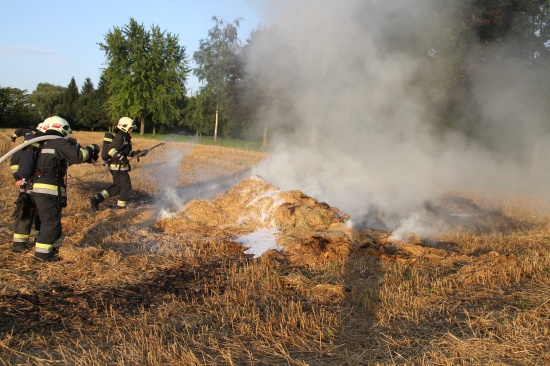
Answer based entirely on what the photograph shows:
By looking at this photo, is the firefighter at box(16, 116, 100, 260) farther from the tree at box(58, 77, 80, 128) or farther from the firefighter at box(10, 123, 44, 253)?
the tree at box(58, 77, 80, 128)

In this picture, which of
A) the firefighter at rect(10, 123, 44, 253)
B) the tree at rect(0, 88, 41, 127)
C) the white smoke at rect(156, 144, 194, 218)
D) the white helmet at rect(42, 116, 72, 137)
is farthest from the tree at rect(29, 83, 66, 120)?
the firefighter at rect(10, 123, 44, 253)

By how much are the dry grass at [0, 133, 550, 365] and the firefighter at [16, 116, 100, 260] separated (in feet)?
0.92

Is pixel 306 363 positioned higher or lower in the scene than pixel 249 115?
lower

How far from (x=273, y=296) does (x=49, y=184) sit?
365 centimetres

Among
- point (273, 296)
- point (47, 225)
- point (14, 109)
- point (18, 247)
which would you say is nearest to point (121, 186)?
point (18, 247)

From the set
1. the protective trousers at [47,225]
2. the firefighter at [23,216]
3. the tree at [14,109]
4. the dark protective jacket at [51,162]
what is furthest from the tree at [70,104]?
the protective trousers at [47,225]

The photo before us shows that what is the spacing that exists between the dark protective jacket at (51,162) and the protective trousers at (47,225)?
4.4 inches

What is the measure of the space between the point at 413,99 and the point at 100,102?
1847 inches

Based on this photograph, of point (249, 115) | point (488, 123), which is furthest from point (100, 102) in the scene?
point (488, 123)

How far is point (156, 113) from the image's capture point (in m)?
38.8

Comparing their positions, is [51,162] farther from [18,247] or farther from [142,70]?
[142,70]

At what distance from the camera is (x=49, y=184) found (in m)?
6.29

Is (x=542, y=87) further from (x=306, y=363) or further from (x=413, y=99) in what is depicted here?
(x=306, y=363)

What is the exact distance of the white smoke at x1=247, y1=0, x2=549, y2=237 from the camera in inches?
399
